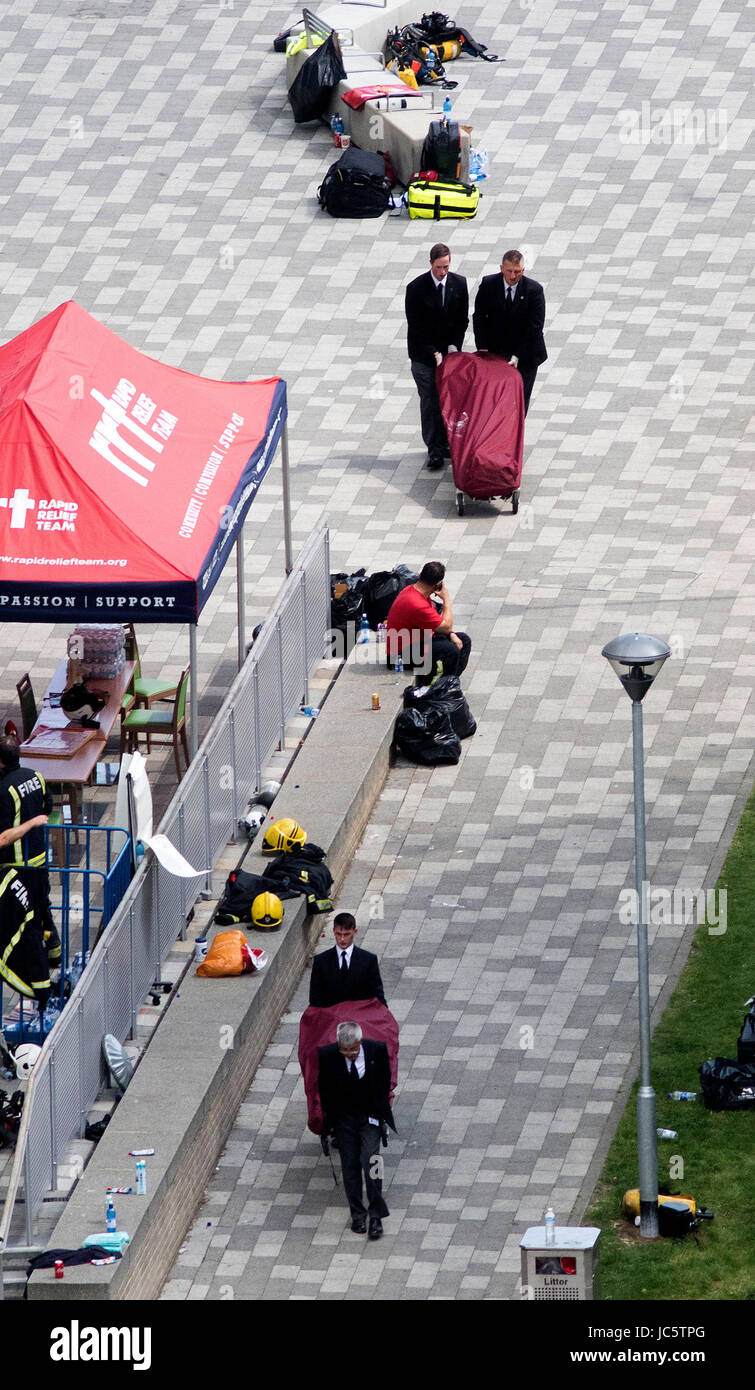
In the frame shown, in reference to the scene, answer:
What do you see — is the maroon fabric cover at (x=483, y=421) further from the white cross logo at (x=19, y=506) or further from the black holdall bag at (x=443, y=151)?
the white cross logo at (x=19, y=506)

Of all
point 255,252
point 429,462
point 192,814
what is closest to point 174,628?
point 429,462

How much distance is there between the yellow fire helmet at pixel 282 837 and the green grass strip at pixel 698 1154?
276cm

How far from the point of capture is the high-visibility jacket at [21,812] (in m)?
16.2

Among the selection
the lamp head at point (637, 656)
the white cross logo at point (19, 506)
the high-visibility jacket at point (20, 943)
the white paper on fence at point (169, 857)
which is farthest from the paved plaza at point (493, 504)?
the white cross logo at point (19, 506)

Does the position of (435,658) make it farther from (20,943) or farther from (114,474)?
(20,943)

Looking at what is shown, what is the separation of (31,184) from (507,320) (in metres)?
8.30

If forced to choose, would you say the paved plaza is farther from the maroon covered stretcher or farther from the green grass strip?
the maroon covered stretcher

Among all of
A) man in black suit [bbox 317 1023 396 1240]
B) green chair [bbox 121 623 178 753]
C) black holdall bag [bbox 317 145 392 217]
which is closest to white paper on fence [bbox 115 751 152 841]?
man in black suit [bbox 317 1023 396 1240]

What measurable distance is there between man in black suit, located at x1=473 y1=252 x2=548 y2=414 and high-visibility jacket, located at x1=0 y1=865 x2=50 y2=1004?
350 inches

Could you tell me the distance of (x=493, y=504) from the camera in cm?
2375

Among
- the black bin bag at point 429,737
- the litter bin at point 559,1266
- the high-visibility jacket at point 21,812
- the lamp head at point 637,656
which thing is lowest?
the black bin bag at point 429,737
